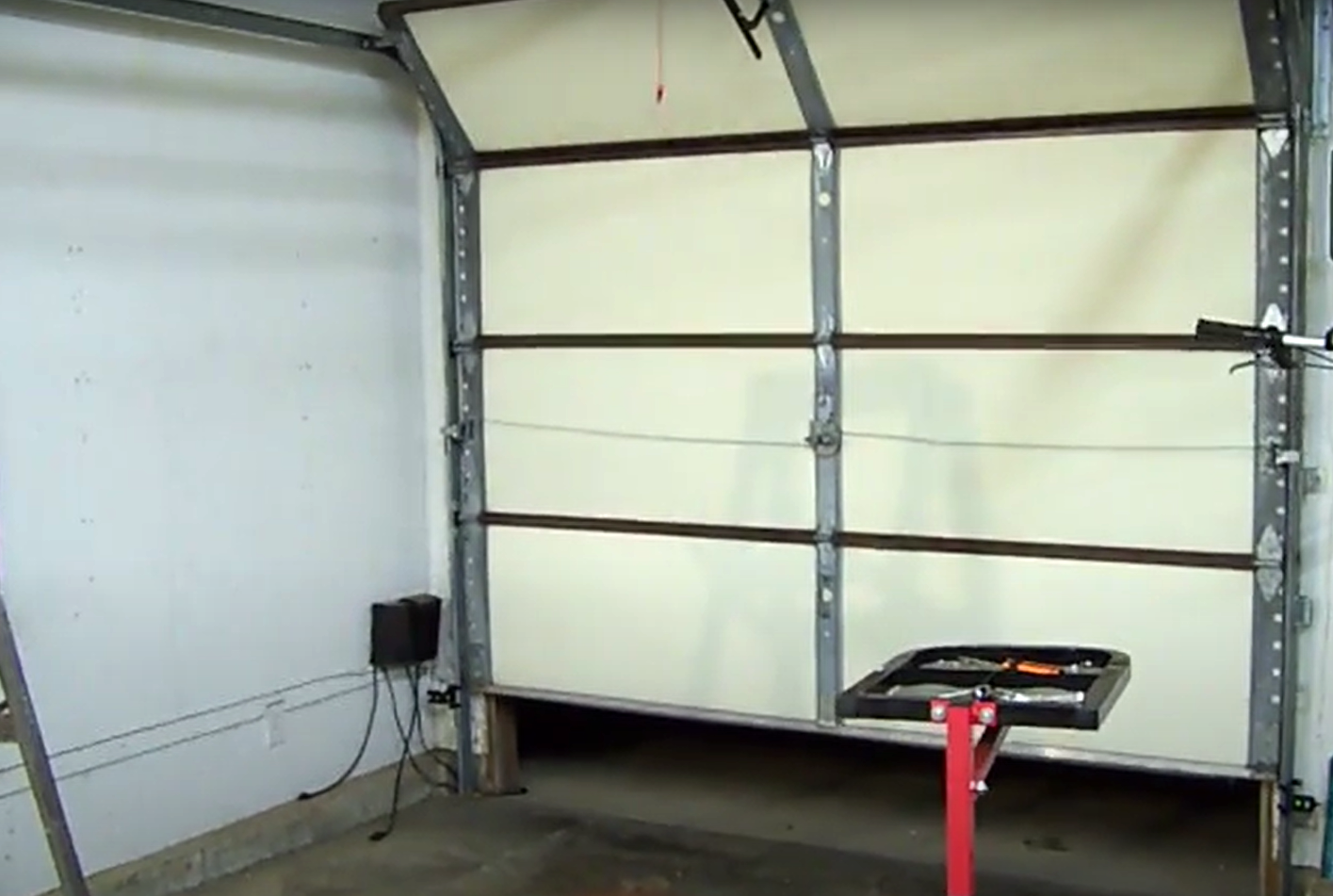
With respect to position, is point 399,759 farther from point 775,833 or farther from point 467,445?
point 775,833

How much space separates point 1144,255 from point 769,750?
234 cm

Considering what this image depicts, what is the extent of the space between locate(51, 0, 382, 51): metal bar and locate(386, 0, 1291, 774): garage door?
23 centimetres

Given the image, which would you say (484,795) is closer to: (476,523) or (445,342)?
(476,523)

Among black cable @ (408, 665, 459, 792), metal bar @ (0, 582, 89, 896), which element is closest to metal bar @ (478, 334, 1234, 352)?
black cable @ (408, 665, 459, 792)

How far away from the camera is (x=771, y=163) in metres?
4.10

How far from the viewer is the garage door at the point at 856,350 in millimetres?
3635

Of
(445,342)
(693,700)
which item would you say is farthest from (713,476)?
(445,342)

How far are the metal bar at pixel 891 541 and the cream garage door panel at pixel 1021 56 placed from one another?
1022 millimetres

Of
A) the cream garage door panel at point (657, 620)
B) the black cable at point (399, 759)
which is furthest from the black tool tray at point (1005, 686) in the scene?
the black cable at point (399, 759)

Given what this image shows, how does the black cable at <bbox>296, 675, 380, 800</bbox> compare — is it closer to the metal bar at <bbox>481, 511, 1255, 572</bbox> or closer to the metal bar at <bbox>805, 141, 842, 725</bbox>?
the metal bar at <bbox>481, 511, 1255, 572</bbox>

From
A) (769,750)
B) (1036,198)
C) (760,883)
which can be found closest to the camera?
(1036,198)

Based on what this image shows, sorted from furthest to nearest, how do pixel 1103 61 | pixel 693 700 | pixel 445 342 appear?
pixel 445 342, pixel 693 700, pixel 1103 61

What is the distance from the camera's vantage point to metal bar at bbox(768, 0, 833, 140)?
3.72m

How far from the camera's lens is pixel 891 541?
4043 millimetres
